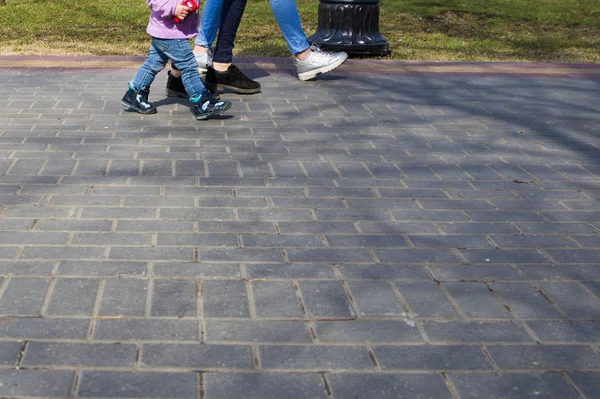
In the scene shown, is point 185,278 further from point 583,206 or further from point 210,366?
point 583,206

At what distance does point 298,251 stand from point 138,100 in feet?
10.1

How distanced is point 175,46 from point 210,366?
12.7 ft

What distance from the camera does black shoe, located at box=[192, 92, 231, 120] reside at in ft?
21.3

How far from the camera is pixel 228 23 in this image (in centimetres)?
742

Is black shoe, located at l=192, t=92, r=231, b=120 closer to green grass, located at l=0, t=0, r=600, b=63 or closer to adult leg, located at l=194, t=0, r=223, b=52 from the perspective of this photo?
adult leg, located at l=194, t=0, r=223, b=52

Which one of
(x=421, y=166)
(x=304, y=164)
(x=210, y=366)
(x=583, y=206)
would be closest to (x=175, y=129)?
(x=304, y=164)

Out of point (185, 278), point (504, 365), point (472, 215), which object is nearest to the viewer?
point (504, 365)

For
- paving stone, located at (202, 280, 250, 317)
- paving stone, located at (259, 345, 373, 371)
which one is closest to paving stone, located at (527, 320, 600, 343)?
paving stone, located at (259, 345, 373, 371)

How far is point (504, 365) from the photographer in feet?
10.0

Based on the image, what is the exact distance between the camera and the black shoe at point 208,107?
6477 millimetres

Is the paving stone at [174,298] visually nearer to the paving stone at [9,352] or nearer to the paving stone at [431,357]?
the paving stone at [9,352]

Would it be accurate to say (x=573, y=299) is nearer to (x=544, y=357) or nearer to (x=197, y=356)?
(x=544, y=357)

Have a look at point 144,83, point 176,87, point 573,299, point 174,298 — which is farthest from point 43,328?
point 176,87

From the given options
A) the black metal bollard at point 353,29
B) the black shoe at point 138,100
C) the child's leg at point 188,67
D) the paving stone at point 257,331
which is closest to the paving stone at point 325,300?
the paving stone at point 257,331
